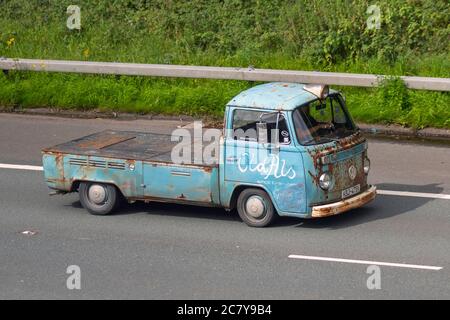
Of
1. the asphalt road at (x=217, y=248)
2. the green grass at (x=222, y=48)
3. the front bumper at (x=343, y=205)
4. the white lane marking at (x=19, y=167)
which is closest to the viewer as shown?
the asphalt road at (x=217, y=248)

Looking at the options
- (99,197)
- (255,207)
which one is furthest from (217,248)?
(99,197)

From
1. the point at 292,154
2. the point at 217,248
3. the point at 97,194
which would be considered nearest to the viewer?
the point at 217,248

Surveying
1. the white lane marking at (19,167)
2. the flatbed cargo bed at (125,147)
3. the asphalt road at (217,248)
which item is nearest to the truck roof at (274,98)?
the flatbed cargo bed at (125,147)

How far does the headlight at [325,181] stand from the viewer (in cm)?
1305

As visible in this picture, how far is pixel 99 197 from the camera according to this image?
14.2 metres

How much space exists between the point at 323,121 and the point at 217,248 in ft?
7.18

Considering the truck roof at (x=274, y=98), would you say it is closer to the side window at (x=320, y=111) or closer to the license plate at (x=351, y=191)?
the side window at (x=320, y=111)

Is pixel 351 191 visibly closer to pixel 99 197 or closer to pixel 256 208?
pixel 256 208

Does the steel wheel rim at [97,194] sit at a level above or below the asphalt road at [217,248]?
above

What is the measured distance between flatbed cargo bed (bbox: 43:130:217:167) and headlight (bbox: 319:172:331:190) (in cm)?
135

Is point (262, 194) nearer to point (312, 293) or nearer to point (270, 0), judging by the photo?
point (312, 293)

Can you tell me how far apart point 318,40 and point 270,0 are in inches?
92.7

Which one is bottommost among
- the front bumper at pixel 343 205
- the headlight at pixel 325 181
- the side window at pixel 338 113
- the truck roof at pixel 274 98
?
the front bumper at pixel 343 205

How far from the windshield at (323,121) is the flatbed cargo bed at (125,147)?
1184 millimetres
